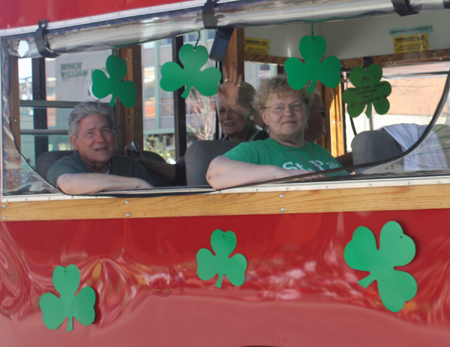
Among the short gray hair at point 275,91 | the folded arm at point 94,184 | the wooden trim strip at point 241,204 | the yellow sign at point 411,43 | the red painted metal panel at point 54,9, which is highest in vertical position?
the yellow sign at point 411,43

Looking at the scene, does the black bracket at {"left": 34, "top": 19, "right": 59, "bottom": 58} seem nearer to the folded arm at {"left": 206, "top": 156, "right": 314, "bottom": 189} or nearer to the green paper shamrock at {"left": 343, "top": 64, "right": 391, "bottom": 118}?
the folded arm at {"left": 206, "top": 156, "right": 314, "bottom": 189}

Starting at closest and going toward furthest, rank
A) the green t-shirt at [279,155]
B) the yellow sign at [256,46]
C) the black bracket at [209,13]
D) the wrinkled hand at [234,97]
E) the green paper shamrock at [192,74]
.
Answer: the black bracket at [209,13] < the green paper shamrock at [192,74] < the green t-shirt at [279,155] < the wrinkled hand at [234,97] < the yellow sign at [256,46]

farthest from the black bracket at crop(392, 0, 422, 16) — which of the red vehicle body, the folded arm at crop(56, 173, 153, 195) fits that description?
the folded arm at crop(56, 173, 153, 195)

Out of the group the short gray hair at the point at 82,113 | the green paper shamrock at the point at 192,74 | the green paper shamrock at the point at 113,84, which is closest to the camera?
the green paper shamrock at the point at 192,74

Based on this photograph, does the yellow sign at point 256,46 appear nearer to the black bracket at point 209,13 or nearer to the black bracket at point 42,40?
the black bracket at point 42,40

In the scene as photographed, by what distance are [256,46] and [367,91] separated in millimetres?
839

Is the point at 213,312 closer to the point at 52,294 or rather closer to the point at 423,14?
the point at 52,294

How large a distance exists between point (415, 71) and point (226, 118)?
1450 mm

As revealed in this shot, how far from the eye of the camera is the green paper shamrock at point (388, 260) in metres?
1.54

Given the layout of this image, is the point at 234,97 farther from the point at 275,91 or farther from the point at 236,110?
the point at 275,91

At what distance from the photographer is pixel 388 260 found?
156 cm

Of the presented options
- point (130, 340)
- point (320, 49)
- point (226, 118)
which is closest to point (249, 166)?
point (320, 49)

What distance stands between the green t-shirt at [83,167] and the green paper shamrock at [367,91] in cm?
158

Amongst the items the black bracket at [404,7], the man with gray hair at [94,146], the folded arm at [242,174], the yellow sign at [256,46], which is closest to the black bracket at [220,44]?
the folded arm at [242,174]
